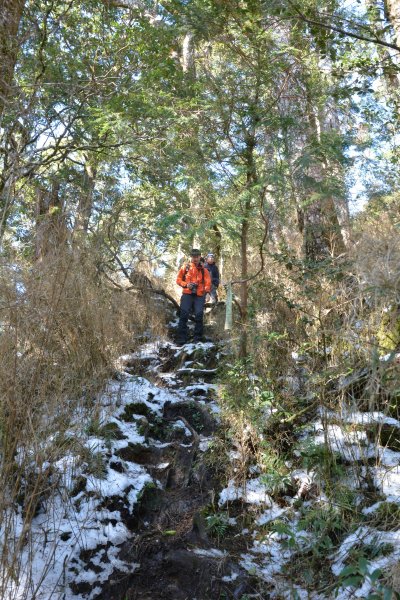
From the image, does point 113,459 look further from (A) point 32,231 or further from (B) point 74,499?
(A) point 32,231

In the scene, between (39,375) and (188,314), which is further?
(188,314)

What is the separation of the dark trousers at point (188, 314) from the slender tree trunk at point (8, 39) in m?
4.71

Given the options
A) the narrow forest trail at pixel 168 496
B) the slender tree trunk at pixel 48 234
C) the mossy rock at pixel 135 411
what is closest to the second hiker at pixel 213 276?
the narrow forest trail at pixel 168 496

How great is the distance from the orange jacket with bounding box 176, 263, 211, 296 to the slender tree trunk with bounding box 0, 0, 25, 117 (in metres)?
4.62

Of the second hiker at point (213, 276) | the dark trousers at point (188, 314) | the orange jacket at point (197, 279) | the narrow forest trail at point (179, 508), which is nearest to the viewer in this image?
the narrow forest trail at point (179, 508)

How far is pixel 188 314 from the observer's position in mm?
8141

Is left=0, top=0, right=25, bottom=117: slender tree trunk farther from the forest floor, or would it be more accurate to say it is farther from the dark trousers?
the dark trousers

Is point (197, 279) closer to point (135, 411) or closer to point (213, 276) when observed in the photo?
point (213, 276)

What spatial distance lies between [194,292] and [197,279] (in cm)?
25

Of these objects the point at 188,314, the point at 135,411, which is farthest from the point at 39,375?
the point at 188,314

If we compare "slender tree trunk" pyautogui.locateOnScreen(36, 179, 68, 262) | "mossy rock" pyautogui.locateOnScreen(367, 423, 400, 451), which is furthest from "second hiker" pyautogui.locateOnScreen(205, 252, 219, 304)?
"mossy rock" pyautogui.locateOnScreen(367, 423, 400, 451)

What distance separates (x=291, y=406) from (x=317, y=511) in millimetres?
1331

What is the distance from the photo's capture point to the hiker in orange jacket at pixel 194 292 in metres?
8.15

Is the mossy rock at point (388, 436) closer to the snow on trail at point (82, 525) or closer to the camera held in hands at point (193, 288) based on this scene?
the snow on trail at point (82, 525)
